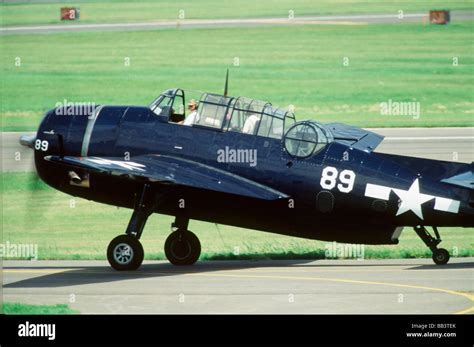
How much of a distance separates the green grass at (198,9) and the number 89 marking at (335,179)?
58.4 metres

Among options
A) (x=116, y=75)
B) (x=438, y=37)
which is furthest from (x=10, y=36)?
(x=438, y=37)

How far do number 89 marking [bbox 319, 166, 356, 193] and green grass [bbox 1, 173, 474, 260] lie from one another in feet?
10.9

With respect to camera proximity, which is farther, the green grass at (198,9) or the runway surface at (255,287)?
the green grass at (198,9)

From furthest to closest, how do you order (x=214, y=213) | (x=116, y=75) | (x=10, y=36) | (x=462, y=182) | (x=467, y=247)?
1. (x=10, y=36)
2. (x=116, y=75)
3. (x=467, y=247)
4. (x=214, y=213)
5. (x=462, y=182)

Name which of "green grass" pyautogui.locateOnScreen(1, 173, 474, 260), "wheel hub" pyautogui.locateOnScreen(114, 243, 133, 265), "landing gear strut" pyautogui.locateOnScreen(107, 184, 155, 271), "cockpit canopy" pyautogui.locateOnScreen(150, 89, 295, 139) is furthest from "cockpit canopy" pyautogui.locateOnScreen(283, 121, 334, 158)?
"wheel hub" pyautogui.locateOnScreen(114, 243, 133, 265)

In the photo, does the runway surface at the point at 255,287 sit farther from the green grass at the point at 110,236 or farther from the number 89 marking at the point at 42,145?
the number 89 marking at the point at 42,145

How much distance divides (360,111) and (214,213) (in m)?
29.3

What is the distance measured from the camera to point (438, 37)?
70.0 meters

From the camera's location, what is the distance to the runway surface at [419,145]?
40.1 m

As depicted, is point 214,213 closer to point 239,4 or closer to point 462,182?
point 462,182

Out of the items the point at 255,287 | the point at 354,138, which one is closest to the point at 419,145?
the point at 354,138

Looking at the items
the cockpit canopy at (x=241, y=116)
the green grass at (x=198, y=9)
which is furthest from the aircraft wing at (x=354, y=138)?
the green grass at (x=198, y=9)

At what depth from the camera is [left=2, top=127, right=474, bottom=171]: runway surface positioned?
131 ft

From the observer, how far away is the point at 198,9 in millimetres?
84812
